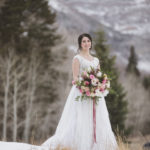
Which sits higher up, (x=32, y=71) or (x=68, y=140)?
(x=32, y=71)

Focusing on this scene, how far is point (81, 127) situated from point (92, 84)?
39.6 inches

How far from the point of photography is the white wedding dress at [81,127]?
4.84 meters

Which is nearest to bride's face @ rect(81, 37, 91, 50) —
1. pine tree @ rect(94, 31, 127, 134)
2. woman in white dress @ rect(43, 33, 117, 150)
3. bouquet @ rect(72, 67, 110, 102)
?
woman in white dress @ rect(43, 33, 117, 150)

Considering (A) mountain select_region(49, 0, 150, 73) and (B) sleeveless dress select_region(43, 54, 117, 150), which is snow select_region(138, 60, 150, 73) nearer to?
(A) mountain select_region(49, 0, 150, 73)

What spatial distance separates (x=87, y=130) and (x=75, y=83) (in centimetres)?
107

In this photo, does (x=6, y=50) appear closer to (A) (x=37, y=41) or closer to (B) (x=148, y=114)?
(A) (x=37, y=41)

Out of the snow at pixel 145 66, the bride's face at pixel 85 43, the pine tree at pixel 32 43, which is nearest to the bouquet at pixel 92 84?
the bride's face at pixel 85 43

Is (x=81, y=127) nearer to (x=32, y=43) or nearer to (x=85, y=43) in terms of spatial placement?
(x=85, y=43)

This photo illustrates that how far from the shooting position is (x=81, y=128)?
4973 millimetres

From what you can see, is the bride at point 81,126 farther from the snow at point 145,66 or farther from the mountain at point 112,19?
the snow at point 145,66

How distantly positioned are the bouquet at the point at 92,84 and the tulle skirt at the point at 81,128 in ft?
1.01

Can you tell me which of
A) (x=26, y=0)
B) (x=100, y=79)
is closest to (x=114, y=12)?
(x=26, y=0)

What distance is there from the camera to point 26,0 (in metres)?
18.5

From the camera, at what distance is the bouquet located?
15.6 ft
